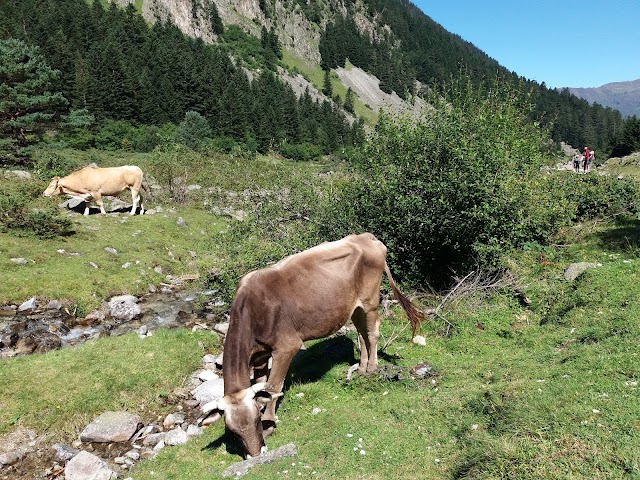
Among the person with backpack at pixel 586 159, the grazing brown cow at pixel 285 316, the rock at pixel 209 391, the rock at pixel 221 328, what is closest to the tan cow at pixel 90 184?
the rock at pixel 221 328

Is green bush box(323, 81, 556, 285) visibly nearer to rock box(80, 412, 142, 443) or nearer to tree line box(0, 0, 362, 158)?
rock box(80, 412, 142, 443)

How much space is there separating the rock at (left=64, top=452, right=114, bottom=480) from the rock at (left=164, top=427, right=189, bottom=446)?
3.54 feet

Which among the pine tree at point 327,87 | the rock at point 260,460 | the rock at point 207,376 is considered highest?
the pine tree at point 327,87

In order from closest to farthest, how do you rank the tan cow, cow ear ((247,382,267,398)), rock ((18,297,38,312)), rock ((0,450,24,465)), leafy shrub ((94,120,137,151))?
cow ear ((247,382,267,398)) → rock ((0,450,24,465)) → rock ((18,297,38,312)) → the tan cow → leafy shrub ((94,120,137,151))

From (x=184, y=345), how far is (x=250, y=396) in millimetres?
5626

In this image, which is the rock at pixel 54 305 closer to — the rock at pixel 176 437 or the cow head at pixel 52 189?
the rock at pixel 176 437

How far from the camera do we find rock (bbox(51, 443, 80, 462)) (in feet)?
27.6

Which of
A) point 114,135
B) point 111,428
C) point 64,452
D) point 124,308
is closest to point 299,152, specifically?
point 114,135

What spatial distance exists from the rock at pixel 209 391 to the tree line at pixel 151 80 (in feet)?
151

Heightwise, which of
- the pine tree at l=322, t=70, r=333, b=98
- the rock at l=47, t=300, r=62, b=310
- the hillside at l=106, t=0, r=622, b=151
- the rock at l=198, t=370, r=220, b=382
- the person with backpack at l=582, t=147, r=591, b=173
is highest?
the hillside at l=106, t=0, r=622, b=151

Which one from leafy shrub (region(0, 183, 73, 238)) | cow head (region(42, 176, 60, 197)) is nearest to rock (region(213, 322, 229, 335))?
leafy shrub (region(0, 183, 73, 238))

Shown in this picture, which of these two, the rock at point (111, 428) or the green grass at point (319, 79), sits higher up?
the green grass at point (319, 79)

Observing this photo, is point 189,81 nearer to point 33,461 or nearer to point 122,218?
point 122,218

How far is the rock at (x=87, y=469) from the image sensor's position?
25.3ft
